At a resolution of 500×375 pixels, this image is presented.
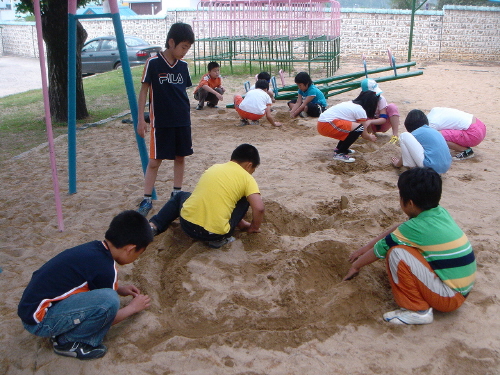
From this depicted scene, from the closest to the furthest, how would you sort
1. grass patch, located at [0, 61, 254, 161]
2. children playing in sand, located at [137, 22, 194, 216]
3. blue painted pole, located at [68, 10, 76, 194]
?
children playing in sand, located at [137, 22, 194, 216], blue painted pole, located at [68, 10, 76, 194], grass patch, located at [0, 61, 254, 161]

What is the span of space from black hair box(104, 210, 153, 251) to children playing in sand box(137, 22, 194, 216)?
1675 mm

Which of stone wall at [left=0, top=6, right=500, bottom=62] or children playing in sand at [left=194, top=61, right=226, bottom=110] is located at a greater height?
stone wall at [left=0, top=6, right=500, bottom=62]

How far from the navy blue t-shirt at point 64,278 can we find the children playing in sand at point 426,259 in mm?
1584

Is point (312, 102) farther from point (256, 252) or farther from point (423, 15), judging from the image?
point (423, 15)

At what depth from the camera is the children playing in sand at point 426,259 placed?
2.66m

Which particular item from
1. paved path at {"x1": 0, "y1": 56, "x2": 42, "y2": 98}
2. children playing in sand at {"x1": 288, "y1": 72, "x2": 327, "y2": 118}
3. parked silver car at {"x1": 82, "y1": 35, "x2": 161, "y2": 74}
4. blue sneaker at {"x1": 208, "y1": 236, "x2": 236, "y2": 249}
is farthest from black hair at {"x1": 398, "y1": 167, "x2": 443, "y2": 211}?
parked silver car at {"x1": 82, "y1": 35, "x2": 161, "y2": 74}

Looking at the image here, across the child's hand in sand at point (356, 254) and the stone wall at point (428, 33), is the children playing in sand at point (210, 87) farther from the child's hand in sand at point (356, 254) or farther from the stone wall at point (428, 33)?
the stone wall at point (428, 33)

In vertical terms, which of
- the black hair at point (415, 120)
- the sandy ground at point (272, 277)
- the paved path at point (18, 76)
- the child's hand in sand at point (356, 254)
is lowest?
the sandy ground at point (272, 277)

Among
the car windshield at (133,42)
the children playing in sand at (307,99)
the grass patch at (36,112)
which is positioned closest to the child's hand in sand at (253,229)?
the grass patch at (36,112)

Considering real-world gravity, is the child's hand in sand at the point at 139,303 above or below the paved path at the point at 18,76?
below

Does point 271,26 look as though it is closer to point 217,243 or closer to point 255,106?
point 255,106

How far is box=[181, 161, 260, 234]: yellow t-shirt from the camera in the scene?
3.42 m

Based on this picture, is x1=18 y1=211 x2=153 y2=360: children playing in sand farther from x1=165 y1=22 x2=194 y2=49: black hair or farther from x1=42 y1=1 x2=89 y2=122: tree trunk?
x1=42 y1=1 x2=89 y2=122: tree trunk

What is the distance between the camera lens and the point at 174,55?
13.1ft
